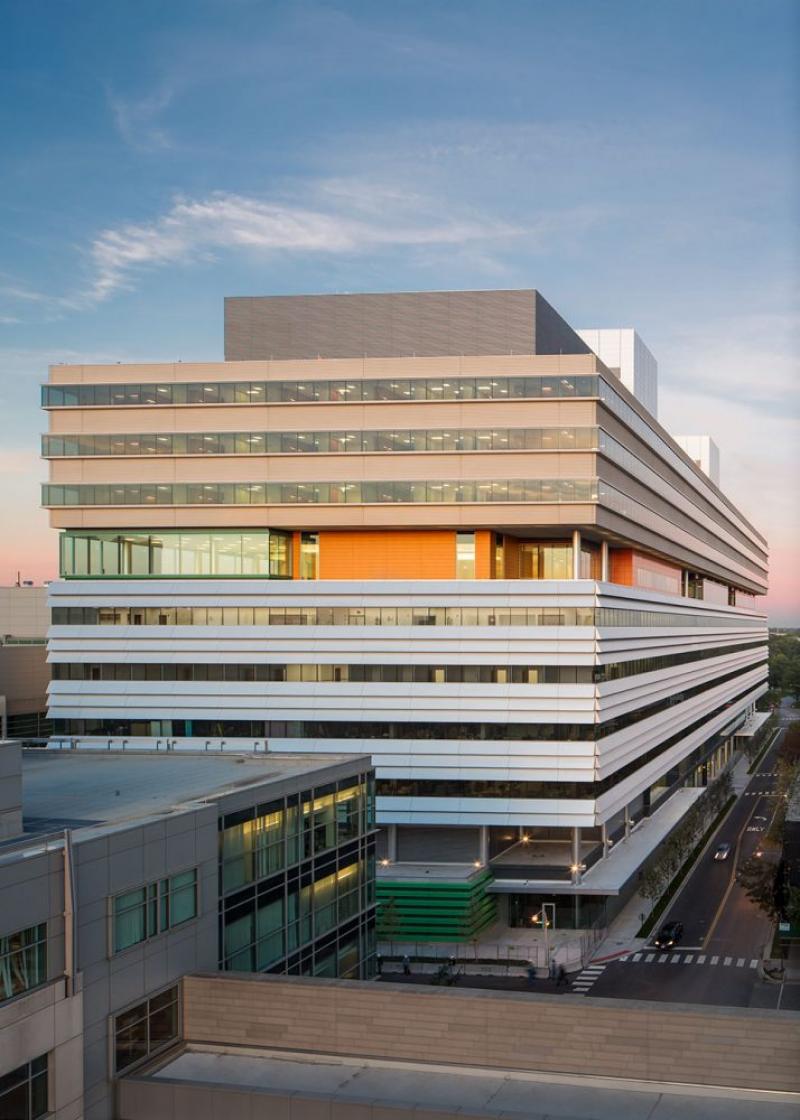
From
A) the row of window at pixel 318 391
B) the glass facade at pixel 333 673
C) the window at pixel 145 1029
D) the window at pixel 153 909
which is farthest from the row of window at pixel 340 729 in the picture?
the window at pixel 145 1029

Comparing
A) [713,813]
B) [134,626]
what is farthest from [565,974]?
[713,813]

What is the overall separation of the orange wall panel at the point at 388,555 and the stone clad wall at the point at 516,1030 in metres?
54.7

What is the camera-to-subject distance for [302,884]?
4634 cm

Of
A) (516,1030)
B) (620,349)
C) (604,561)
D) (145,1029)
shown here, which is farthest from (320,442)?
(620,349)

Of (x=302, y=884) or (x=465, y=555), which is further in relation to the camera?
(x=465, y=555)

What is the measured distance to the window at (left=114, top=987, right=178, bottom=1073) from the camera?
32.4 m

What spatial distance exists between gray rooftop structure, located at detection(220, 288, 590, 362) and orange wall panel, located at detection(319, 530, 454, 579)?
1354cm

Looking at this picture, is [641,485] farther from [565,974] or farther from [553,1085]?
[553,1085]

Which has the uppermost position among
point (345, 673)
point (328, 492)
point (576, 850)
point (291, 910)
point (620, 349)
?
point (620, 349)

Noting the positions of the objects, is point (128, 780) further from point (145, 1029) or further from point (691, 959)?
point (691, 959)

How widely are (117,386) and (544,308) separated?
107 ft

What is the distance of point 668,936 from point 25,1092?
56.4m

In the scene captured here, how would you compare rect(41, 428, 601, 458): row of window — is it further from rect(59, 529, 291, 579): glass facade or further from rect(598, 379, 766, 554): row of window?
rect(59, 529, 291, 579): glass facade

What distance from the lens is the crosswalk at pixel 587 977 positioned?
67688 mm
